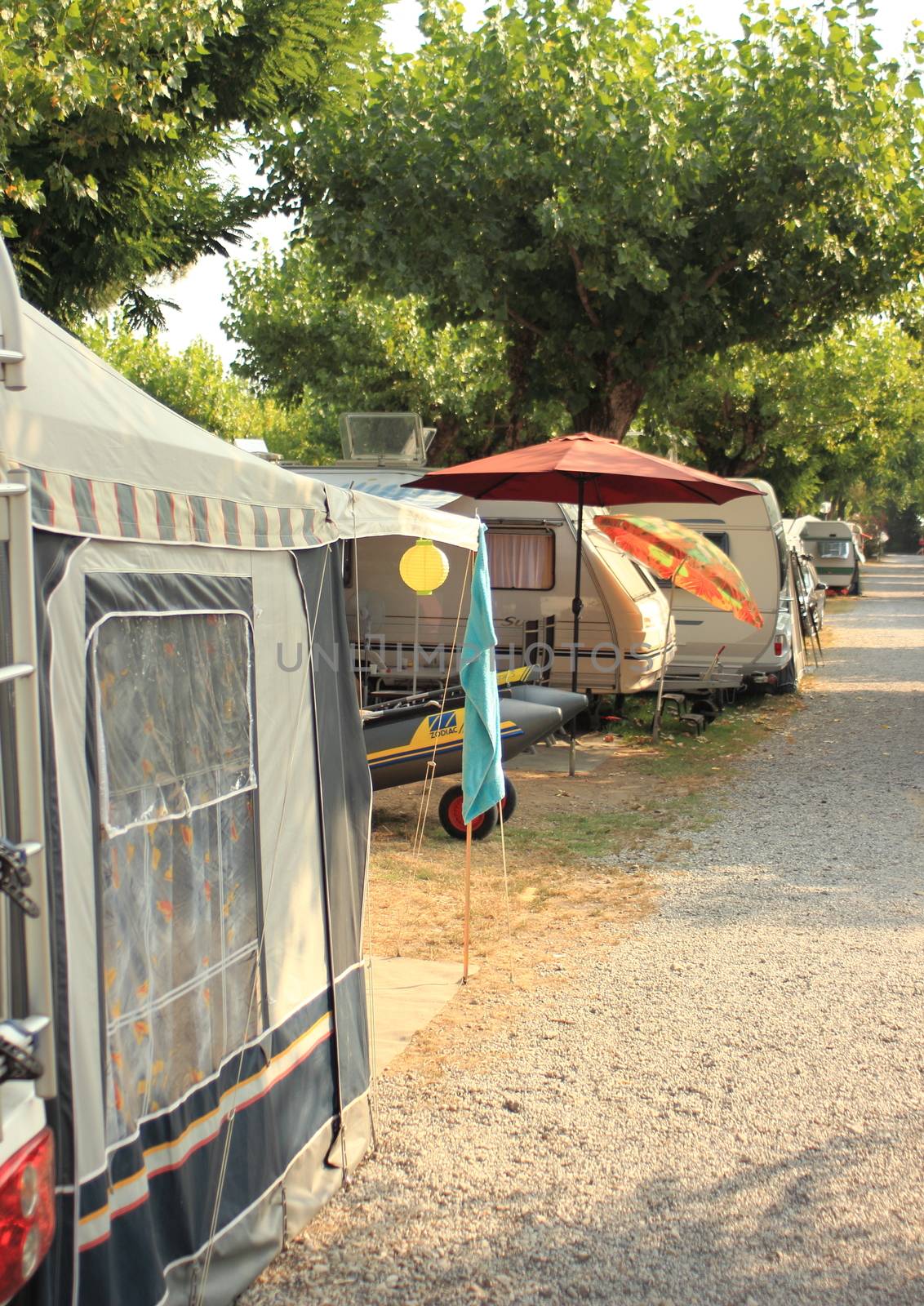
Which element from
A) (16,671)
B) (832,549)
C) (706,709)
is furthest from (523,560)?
(832,549)

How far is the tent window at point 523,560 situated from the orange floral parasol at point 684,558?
1.88 feet

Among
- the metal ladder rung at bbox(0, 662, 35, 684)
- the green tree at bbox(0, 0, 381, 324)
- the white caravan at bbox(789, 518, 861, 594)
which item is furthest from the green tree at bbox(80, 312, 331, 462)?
the metal ladder rung at bbox(0, 662, 35, 684)

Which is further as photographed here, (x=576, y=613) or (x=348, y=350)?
(x=348, y=350)

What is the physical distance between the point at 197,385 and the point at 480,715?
44.5m

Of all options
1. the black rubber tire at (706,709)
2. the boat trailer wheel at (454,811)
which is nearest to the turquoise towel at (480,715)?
the boat trailer wheel at (454,811)

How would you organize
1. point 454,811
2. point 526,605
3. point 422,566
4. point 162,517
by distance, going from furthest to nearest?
1. point 526,605
2. point 454,811
3. point 422,566
4. point 162,517

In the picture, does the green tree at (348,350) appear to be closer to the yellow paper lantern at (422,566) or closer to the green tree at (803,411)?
the green tree at (803,411)

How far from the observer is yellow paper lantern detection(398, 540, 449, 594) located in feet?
22.5

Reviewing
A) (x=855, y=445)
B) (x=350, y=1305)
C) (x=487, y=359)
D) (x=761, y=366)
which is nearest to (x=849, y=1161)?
(x=350, y=1305)

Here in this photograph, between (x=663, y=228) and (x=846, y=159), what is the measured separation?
199 cm

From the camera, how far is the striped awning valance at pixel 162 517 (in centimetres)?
279

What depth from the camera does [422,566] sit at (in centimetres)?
689

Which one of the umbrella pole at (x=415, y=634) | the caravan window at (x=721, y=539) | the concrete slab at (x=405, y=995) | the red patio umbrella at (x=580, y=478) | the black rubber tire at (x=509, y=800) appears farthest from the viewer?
the caravan window at (x=721, y=539)

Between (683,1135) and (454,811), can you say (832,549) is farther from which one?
(683,1135)
